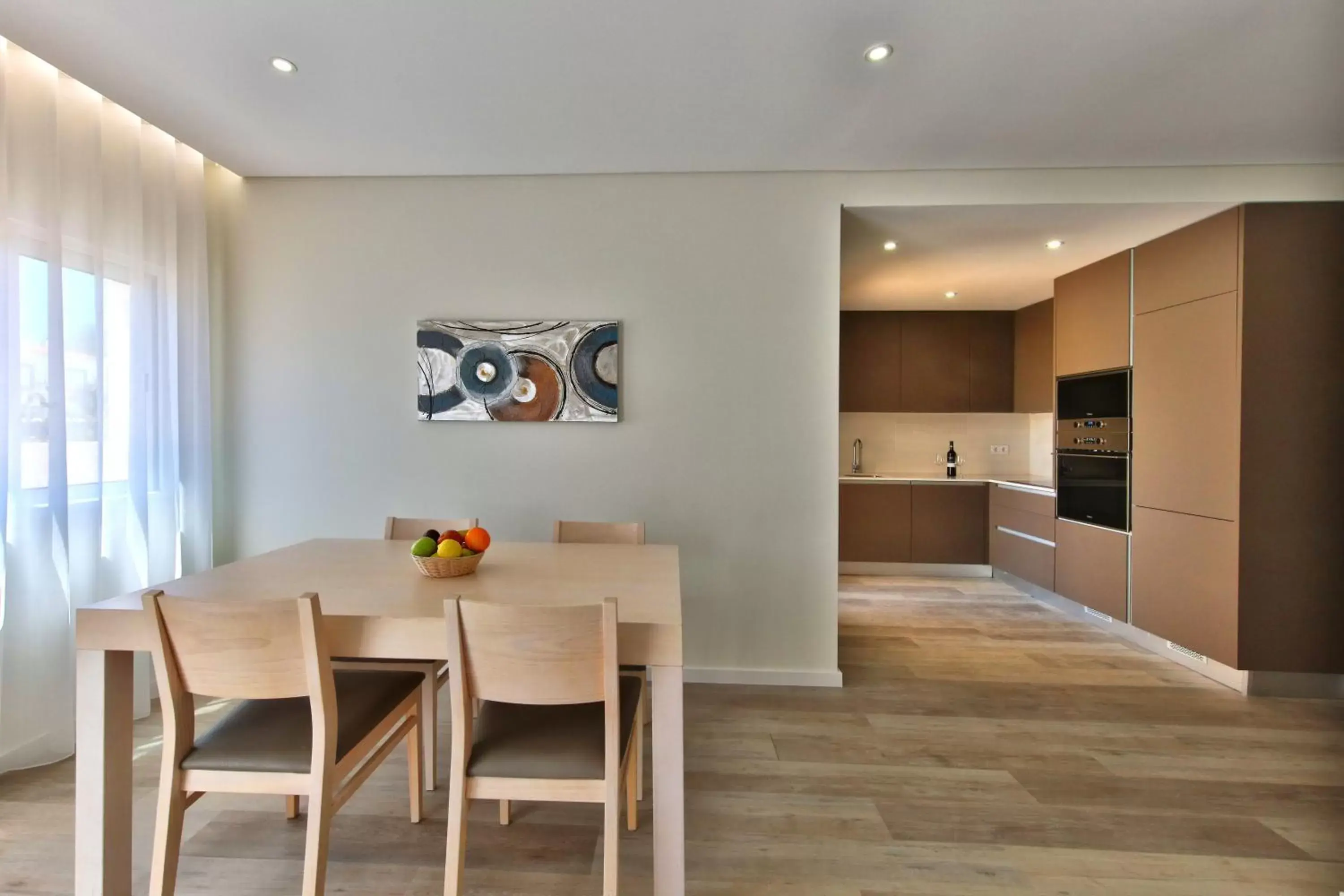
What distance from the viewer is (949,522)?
529 cm

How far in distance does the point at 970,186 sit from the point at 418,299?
2.91 m

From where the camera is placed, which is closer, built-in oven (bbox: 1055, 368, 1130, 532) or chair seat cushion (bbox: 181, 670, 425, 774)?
chair seat cushion (bbox: 181, 670, 425, 774)

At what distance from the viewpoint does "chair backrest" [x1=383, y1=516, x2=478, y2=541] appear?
2.52 meters

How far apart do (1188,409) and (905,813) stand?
272 cm

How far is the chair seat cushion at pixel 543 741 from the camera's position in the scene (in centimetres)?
141

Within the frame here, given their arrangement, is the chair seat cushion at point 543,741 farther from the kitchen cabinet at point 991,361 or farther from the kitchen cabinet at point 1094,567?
the kitchen cabinet at point 991,361

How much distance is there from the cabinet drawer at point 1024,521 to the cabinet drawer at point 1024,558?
0.06m

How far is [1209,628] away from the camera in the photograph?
3.03 m

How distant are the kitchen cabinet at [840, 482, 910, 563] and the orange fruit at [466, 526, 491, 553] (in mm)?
4035

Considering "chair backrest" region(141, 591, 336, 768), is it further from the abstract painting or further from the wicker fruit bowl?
the abstract painting

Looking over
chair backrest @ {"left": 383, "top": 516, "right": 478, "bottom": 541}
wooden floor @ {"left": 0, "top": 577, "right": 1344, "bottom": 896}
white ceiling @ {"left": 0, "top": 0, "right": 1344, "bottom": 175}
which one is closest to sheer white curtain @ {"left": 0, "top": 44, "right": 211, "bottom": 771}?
white ceiling @ {"left": 0, "top": 0, "right": 1344, "bottom": 175}

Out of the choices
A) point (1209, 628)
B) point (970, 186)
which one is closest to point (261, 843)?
point (970, 186)

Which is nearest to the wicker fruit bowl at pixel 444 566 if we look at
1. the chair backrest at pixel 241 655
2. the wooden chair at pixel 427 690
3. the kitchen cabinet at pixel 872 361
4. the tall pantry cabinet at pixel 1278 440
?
the wooden chair at pixel 427 690

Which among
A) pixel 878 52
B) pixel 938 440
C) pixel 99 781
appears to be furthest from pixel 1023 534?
pixel 99 781
